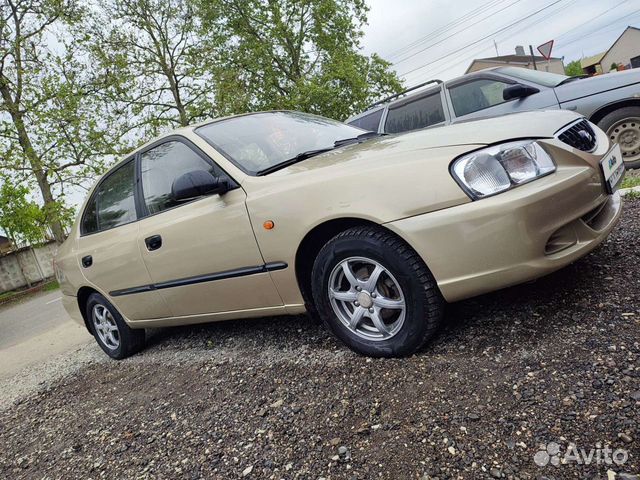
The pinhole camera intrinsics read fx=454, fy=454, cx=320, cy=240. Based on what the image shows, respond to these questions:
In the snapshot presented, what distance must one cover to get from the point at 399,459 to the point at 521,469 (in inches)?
17.0

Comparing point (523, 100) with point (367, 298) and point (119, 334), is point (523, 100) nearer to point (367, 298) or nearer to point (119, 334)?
point (367, 298)

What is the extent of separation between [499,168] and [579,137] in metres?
0.73

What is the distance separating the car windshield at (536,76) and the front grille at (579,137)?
3514 mm

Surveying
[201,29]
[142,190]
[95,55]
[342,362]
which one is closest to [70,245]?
[142,190]

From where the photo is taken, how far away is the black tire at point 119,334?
4.05 m

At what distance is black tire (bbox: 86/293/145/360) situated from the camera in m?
4.05

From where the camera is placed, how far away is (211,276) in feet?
9.95

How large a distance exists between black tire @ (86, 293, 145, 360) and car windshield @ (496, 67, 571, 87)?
548 cm

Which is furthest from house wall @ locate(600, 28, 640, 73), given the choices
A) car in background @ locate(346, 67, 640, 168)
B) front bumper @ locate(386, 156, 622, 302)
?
front bumper @ locate(386, 156, 622, 302)

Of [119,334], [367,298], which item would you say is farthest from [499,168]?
[119,334]

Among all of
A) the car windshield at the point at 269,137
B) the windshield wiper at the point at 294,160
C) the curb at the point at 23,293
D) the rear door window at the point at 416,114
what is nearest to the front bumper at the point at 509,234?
the windshield wiper at the point at 294,160

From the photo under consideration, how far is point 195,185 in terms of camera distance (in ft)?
8.84

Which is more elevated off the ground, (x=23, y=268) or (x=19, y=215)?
(x=19, y=215)

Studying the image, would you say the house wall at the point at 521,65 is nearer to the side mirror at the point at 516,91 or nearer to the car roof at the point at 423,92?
the car roof at the point at 423,92
